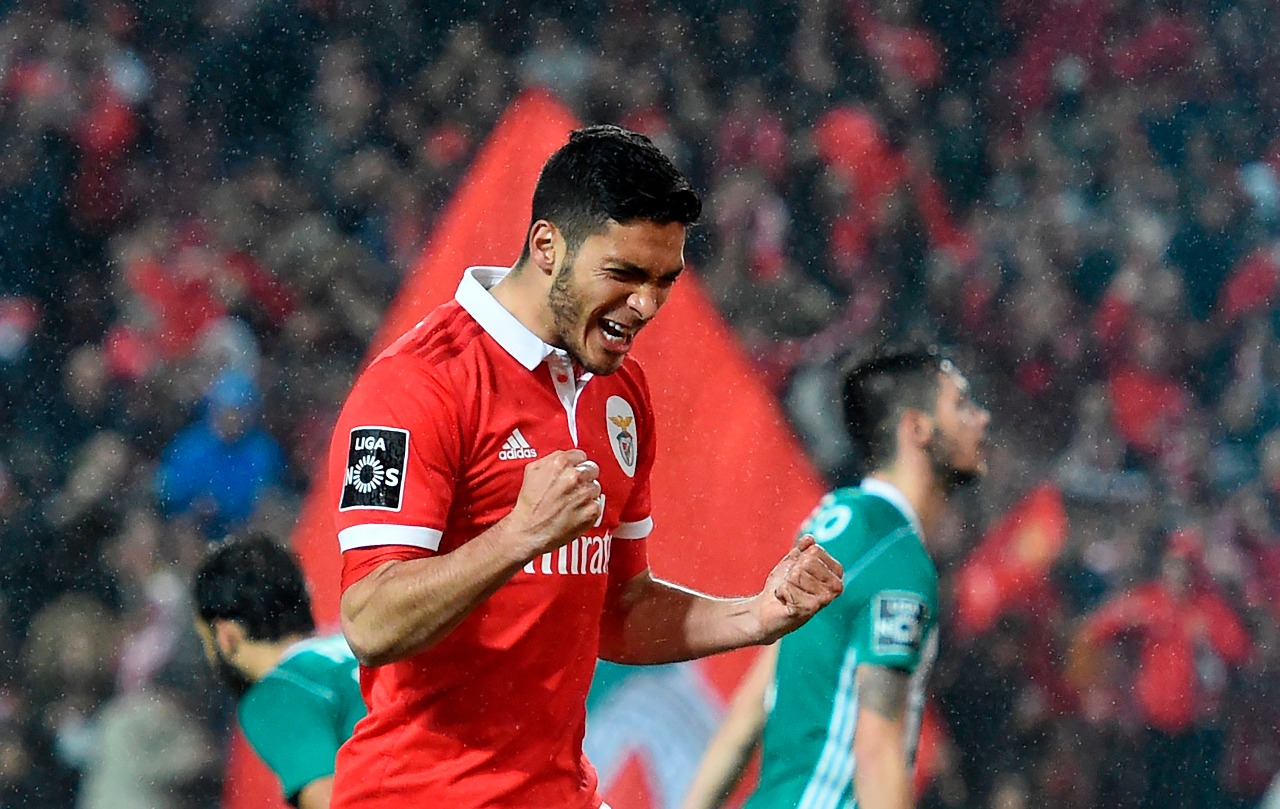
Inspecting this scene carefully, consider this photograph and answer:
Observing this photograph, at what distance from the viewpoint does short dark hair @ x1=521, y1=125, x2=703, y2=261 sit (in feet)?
5.87

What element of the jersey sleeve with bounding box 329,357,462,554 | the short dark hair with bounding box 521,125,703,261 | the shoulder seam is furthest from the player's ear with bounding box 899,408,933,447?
the jersey sleeve with bounding box 329,357,462,554

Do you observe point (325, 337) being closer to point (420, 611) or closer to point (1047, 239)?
point (1047, 239)

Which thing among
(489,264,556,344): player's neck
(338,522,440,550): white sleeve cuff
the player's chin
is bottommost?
(338,522,440,550): white sleeve cuff

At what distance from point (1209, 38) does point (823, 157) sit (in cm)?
154

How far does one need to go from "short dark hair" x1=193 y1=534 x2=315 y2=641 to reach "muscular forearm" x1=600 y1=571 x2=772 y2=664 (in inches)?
37.8

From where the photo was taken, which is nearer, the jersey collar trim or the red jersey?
the red jersey

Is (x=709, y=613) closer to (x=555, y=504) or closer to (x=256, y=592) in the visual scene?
(x=555, y=504)

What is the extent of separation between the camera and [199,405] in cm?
490

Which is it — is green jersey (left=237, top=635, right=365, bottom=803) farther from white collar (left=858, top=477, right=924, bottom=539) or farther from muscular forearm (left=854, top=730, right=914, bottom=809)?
white collar (left=858, top=477, right=924, bottom=539)

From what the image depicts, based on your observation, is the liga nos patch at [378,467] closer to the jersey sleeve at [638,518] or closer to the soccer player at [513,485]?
the soccer player at [513,485]

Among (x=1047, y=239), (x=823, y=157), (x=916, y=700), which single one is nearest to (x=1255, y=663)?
(x=1047, y=239)

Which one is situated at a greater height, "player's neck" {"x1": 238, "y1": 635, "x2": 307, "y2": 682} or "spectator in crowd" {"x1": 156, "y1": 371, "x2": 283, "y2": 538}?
"spectator in crowd" {"x1": 156, "y1": 371, "x2": 283, "y2": 538}

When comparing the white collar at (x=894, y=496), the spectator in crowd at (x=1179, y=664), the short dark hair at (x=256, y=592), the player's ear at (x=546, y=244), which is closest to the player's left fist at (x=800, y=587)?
the player's ear at (x=546, y=244)

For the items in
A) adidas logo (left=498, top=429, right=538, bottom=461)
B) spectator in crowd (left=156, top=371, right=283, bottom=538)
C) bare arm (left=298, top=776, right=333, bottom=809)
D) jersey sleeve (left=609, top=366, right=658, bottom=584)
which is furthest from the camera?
spectator in crowd (left=156, top=371, right=283, bottom=538)
